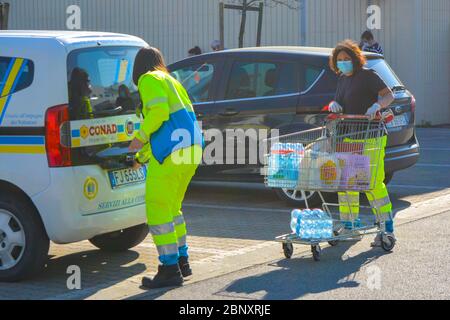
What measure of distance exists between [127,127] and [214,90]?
11.8 feet

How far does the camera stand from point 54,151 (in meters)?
6.71

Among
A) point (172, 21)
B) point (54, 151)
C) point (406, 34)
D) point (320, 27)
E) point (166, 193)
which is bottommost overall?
point (166, 193)

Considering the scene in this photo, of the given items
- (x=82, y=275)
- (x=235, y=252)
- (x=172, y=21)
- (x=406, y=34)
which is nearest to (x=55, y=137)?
(x=82, y=275)

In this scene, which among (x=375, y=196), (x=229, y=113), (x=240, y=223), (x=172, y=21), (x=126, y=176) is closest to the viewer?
(x=126, y=176)

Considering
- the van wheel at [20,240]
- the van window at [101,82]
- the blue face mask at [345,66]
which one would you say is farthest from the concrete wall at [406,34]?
the van wheel at [20,240]

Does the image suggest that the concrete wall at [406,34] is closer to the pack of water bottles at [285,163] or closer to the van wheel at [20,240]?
the pack of water bottles at [285,163]

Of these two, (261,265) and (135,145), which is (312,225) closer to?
(261,265)

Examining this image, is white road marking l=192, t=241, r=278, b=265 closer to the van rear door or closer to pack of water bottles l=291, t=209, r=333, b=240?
pack of water bottles l=291, t=209, r=333, b=240

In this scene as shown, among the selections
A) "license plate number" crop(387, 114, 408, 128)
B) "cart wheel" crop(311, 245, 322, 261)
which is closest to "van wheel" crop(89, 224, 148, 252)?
"cart wheel" crop(311, 245, 322, 261)

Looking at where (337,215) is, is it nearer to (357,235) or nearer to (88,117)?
(357,235)

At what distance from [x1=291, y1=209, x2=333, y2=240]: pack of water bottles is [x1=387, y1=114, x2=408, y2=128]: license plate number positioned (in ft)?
9.70

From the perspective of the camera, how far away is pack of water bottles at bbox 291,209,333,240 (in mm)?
7656

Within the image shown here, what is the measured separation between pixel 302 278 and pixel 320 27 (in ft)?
51.0
